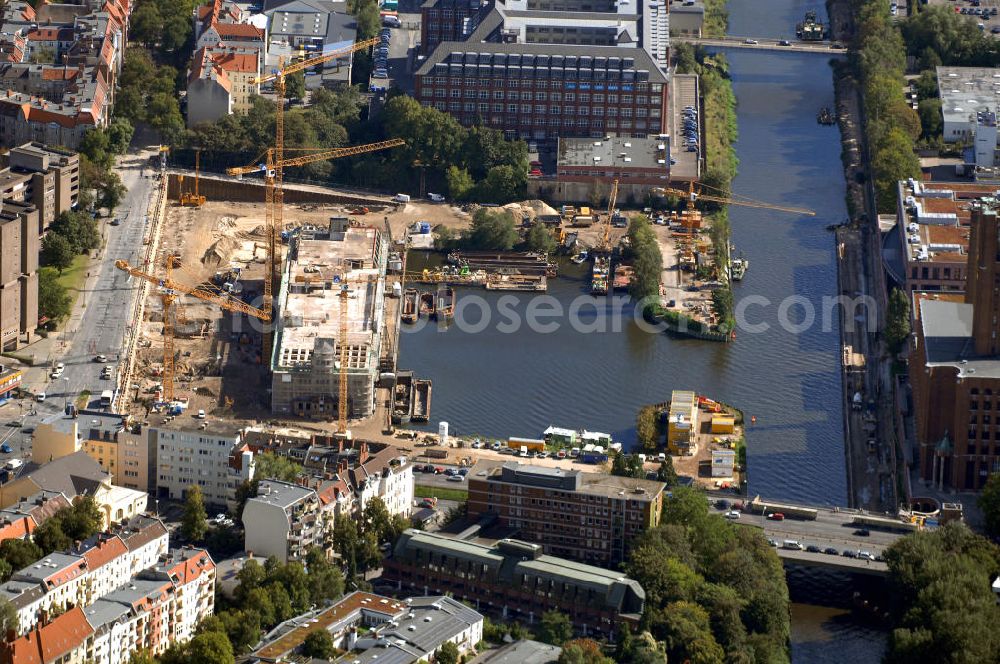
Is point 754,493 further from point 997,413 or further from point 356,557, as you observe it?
point 356,557

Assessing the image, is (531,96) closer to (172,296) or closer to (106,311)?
(172,296)

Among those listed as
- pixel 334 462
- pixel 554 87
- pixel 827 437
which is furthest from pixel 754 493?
pixel 554 87

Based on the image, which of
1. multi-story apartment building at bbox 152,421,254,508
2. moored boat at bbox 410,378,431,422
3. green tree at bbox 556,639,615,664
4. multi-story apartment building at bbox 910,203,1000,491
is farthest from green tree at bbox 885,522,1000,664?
multi-story apartment building at bbox 152,421,254,508

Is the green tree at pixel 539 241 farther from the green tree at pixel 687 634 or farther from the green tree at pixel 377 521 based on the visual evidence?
the green tree at pixel 687 634

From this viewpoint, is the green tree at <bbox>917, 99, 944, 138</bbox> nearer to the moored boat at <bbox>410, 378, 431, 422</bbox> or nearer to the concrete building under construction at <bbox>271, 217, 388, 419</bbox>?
the concrete building under construction at <bbox>271, 217, 388, 419</bbox>

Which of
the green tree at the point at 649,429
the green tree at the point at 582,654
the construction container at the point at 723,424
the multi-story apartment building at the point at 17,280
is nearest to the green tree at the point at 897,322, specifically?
the construction container at the point at 723,424

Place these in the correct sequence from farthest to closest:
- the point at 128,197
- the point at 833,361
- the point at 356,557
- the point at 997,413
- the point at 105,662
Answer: the point at 128,197 < the point at 833,361 < the point at 997,413 < the point at 356,557 < the point at 105,662
